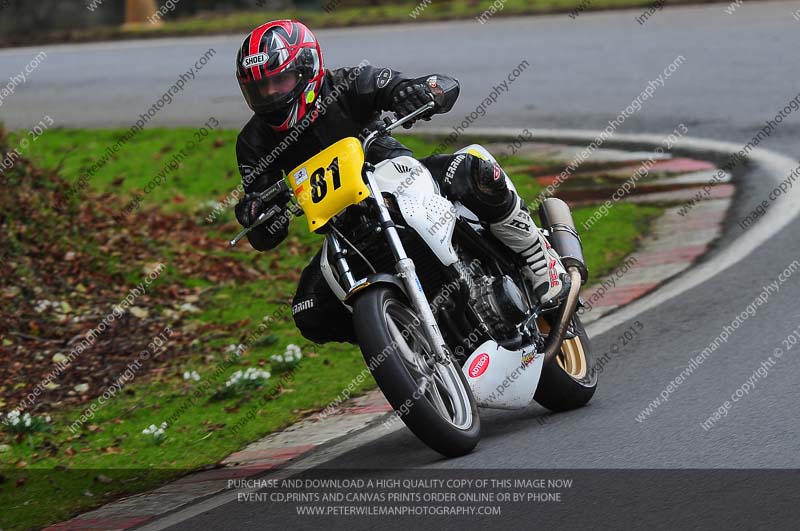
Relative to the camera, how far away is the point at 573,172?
37.5 ft

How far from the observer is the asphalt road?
17.7 feet

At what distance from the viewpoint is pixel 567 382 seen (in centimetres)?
616

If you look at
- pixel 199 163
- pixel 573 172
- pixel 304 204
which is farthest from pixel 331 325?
pixel 199 163

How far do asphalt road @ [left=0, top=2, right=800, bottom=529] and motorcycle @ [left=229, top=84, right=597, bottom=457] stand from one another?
23 cm

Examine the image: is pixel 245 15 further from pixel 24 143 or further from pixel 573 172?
pixel 573 172

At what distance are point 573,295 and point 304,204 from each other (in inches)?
59.4

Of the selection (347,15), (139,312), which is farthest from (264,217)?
(347,15)

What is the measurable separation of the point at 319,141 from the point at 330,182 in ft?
1.86

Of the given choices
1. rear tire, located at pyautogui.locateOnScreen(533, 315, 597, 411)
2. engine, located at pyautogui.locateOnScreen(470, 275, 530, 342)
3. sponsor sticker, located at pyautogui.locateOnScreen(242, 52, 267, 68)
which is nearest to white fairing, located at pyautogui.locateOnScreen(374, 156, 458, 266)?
engine, located at pyautogui.locateOnScreen(470, 275, 530, 342)

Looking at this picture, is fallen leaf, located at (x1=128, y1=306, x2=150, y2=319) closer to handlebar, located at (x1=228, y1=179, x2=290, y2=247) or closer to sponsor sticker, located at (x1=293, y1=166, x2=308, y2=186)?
handlebar, located at (x1=228, y1=179, x2=290, y2=247)

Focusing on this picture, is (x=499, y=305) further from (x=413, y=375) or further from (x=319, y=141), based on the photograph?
(x=319, y=141)

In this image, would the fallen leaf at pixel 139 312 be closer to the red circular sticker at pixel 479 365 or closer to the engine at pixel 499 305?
the engine at pixel 499 305

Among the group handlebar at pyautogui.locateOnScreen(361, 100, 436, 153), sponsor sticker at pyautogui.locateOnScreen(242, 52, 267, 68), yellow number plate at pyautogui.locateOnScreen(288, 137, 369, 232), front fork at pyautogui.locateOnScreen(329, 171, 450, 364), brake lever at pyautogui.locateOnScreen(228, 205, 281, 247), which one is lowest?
front fork at pyautogui.locateOnScreen(329, 171, 450, 364)

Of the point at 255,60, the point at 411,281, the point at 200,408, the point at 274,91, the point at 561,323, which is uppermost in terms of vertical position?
the point at 255,60
